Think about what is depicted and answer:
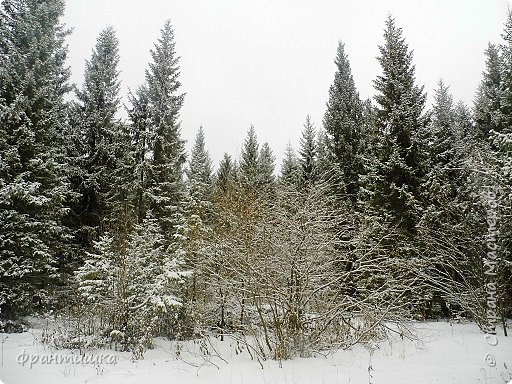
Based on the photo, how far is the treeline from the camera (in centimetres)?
766

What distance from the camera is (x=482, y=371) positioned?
587cm

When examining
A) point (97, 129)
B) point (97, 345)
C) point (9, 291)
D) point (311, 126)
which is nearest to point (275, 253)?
point (97, 345)

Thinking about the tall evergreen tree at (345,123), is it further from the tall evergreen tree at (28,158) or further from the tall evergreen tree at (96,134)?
the tall evergreen tree at (28,158)

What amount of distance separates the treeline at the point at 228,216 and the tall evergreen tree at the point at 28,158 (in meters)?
0.06

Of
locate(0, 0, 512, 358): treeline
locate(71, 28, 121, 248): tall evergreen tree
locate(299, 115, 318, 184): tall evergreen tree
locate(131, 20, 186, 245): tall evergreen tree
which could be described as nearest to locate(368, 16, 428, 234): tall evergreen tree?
locate(0, 0, 512, 358): treeline

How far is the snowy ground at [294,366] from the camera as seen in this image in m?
5.74

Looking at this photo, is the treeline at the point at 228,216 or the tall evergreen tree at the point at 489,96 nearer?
the treeline at the point at 228,216

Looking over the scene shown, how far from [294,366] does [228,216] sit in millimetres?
4234

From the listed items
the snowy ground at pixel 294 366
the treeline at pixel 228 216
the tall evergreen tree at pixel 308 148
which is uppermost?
the tall evergreen tree at pixel 308 148

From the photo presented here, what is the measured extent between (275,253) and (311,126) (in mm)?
16105

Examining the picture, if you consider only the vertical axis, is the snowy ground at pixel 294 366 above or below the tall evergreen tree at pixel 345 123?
below

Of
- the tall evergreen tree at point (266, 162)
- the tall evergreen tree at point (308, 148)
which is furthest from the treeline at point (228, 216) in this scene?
the tall evergreen tree at point (266, 162)

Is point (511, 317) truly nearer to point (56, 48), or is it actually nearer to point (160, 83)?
point (160, 83)

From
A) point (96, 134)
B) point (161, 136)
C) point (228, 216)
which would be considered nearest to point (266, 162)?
point (161, 136)
